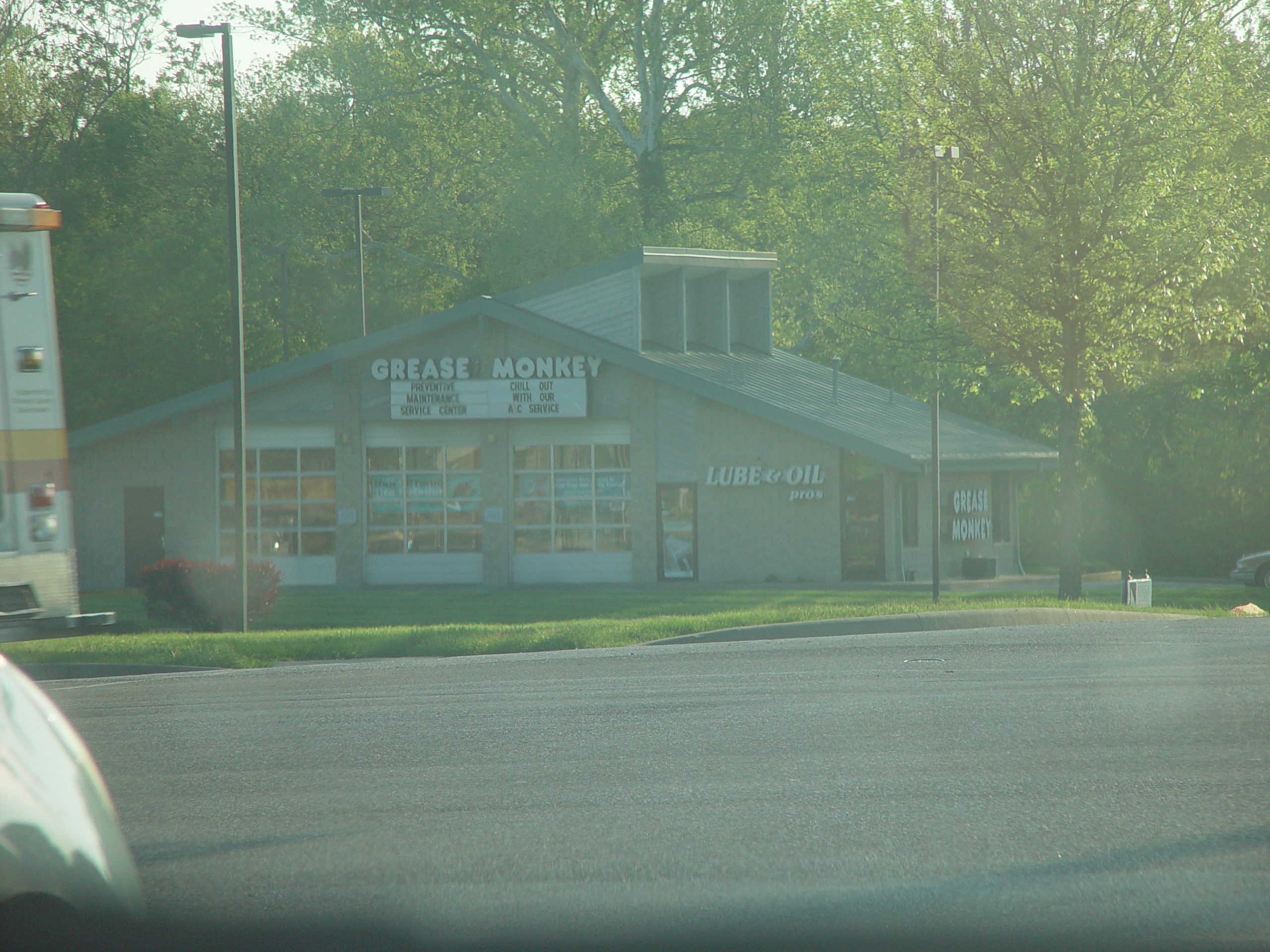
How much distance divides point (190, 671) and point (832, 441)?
17.7 metres

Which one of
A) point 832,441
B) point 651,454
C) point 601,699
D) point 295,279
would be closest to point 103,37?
point 295,279

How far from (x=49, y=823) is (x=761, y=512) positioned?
91.9 ft

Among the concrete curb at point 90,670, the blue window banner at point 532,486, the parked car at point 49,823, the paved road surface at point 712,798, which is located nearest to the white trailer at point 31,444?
the paved road surface at point 712,798

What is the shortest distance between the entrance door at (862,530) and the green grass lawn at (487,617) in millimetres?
3751

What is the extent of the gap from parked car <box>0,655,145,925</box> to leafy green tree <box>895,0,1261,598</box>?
21123 millimetres

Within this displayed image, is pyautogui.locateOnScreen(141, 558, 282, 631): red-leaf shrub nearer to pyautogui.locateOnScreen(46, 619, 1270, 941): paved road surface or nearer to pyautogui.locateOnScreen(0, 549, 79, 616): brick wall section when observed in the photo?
pyautogui.locateOnScreen(46, 619, 1270, 941): paved road surface

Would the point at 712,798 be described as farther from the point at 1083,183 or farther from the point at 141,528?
the point at 141,528

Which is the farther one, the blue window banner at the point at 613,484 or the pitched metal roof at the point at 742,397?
the blue window banner at the point at 613,484

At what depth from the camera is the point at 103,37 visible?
48.1m

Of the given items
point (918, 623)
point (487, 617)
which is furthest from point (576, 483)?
point (918, 623)

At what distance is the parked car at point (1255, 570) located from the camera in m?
32.2

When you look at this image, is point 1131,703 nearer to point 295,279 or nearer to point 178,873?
point 178,873

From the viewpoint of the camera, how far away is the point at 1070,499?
23781 mm

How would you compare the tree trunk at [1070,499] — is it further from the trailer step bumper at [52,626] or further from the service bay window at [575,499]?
the trailer step bumper at [52,626]
